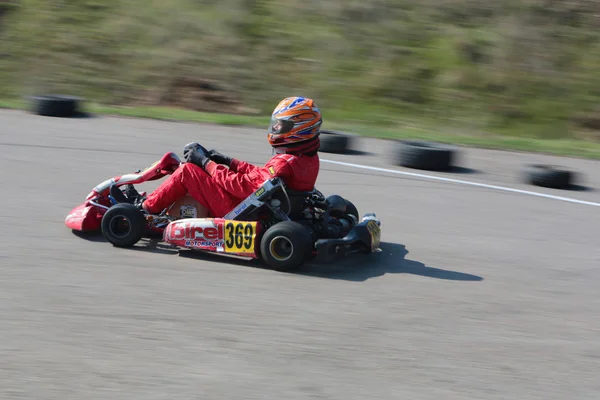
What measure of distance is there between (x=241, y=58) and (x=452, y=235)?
11.8 metres

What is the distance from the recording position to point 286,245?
6.55 m

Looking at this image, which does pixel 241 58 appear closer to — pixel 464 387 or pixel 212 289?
pixel 212 289

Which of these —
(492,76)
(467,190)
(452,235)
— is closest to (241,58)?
(492,76)

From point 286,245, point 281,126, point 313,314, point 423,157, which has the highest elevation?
point 281,126

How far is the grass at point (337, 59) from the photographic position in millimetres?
17391

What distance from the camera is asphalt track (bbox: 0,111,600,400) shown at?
15.4ft

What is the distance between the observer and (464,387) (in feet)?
15.6

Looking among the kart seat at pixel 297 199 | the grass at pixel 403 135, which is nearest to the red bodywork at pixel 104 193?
the kart seat at pixel 297 199

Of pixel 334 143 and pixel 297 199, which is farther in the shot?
pixel 334 143

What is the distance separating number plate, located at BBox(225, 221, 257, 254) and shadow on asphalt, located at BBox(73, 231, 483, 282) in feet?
0.55

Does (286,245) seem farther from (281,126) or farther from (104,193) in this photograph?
(104,193)

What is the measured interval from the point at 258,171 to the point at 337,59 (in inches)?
501

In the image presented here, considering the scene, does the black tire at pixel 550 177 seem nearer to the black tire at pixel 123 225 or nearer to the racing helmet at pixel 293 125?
the racing helmet at pixel 293 125

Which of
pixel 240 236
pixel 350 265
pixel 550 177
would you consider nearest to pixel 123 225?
pixel 240 236
